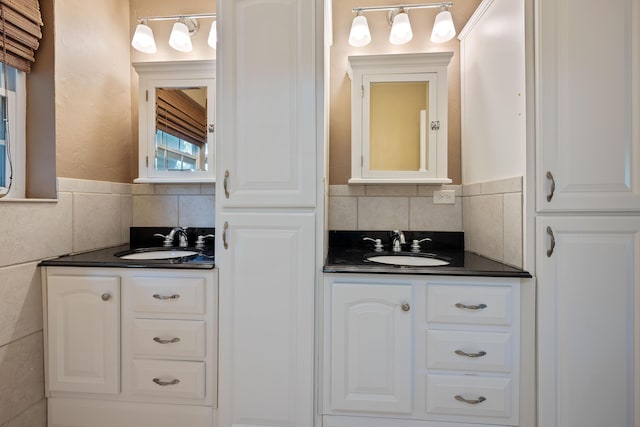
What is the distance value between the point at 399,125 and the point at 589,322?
1.25 meters

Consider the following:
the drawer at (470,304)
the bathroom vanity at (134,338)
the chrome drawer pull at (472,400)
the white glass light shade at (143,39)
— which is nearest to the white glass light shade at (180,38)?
the white glass light shade at (143,39)

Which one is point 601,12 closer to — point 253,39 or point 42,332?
point 253,39

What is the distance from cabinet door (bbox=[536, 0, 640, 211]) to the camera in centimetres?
120

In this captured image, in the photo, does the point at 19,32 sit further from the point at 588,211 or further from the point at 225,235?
the point at 588,211

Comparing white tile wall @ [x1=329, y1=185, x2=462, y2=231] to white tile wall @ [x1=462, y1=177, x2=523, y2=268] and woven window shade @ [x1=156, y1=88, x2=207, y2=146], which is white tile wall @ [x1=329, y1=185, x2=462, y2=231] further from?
woven window shade @ [x1=156, y1=88, x2=207, y2=146]

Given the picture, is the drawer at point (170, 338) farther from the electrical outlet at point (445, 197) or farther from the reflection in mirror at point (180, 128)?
the electrical outlet at point (445, 197)

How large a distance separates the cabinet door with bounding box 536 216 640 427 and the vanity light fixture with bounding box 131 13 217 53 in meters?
2.12

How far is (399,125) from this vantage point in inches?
70.2

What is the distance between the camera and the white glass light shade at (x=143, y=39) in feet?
6.23

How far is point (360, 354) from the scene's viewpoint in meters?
1.32

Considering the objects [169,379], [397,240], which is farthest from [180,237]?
[397,240]

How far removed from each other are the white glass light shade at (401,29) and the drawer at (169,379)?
2017mm

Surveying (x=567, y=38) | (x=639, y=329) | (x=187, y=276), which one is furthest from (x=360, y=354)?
(x=567, y=38)

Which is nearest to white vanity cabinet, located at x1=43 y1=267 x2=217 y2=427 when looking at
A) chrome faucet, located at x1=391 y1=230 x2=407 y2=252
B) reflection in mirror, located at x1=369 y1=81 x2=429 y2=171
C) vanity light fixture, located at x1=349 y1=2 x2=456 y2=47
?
chrome faucet, located at x1=391 y1=230 x2=407 y2=252
